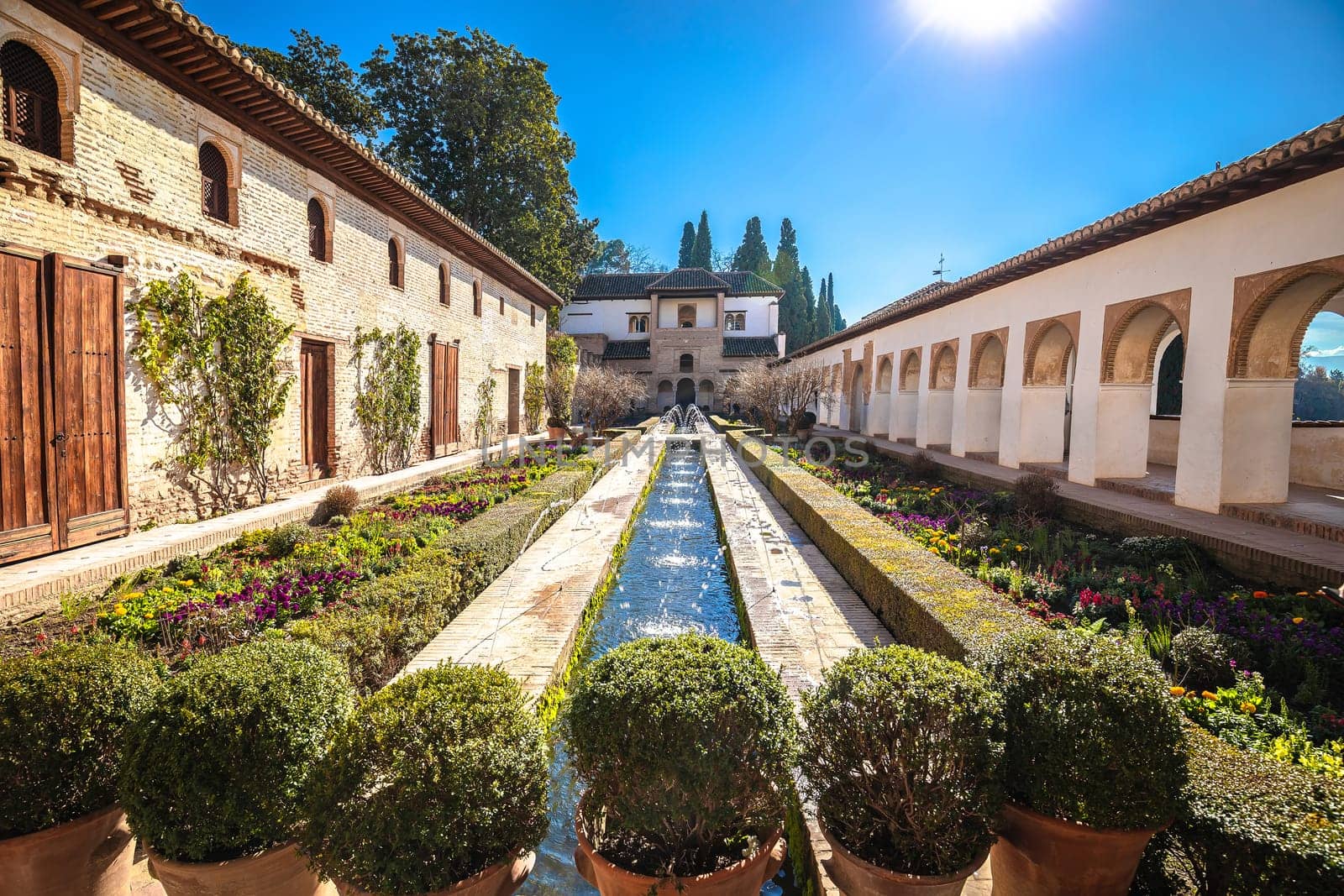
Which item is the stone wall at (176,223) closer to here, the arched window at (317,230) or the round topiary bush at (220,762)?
the arched window at (317,230)

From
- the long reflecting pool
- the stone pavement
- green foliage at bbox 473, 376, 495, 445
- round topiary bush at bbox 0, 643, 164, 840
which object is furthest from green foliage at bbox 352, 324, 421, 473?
round topiary bush at bbox 0, 643, 164, 840

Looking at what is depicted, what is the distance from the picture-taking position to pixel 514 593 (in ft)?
18.3

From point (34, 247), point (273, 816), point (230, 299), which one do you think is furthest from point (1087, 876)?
point (230, 299)

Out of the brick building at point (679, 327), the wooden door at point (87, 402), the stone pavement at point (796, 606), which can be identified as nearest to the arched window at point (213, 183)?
the wooden door at point (87, 402)

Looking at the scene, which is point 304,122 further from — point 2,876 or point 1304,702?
point 1304,702

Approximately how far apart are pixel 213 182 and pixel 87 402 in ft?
11.0

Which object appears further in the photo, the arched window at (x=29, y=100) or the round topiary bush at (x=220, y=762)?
the arched window at (x=29, y=100)

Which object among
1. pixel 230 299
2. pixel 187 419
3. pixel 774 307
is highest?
pixel 774 307

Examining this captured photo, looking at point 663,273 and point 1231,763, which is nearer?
point 1231,763

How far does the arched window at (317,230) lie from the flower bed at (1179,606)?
376 inches

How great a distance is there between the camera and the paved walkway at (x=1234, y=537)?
218 inches

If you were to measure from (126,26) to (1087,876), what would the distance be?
31.1 feet

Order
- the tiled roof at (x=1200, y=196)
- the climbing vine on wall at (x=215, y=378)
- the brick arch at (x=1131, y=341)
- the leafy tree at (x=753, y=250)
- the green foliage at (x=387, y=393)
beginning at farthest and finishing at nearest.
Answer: the leafy tree at (x=753, y=250) < the green foliage at (x=387, y=393) < the brick arch at (x=1131, y=341) < the climbing vine on wall at (x=215, y=378) < the tiled roof at (x=1200, y=196)

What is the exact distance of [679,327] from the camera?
4084 cm
